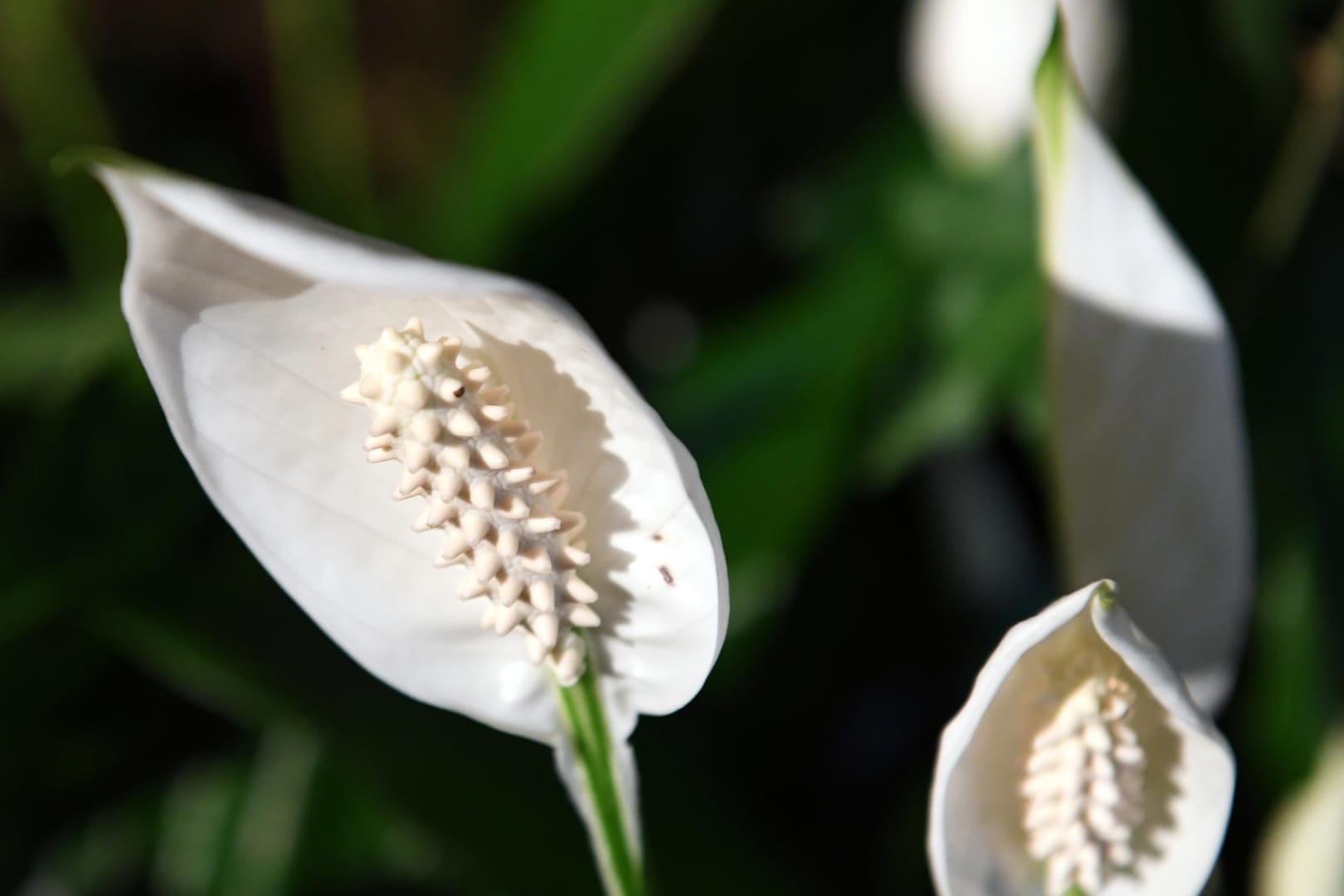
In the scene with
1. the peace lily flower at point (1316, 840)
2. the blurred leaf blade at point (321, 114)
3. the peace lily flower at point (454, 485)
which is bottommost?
the peace lily flower at point (1316, 840)

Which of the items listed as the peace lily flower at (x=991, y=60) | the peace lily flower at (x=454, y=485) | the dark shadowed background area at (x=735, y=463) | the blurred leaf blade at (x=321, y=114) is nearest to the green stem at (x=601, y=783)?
the peace lily flower at (x=454, y=485)

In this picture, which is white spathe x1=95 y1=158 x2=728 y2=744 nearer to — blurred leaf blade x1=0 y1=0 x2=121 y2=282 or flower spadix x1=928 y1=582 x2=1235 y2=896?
flower spadix x1=928 y1=582 x2=1235 y2=896

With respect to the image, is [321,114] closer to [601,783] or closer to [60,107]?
[60,107]

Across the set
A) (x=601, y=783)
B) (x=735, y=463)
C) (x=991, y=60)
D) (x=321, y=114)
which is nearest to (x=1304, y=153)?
(x=991, y=60)

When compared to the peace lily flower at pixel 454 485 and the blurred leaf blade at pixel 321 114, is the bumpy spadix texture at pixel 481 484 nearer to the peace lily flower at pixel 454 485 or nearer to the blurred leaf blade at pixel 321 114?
the peace lily flower at pixel 454 485

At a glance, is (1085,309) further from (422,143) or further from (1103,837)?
Result: (422,143)

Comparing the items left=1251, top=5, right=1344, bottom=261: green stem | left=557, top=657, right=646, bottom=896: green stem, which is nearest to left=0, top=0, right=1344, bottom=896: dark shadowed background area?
left=1251, top=5, right=1344, bottom=261: green stem

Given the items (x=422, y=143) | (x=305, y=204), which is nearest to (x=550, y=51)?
(x=305, y=204)
